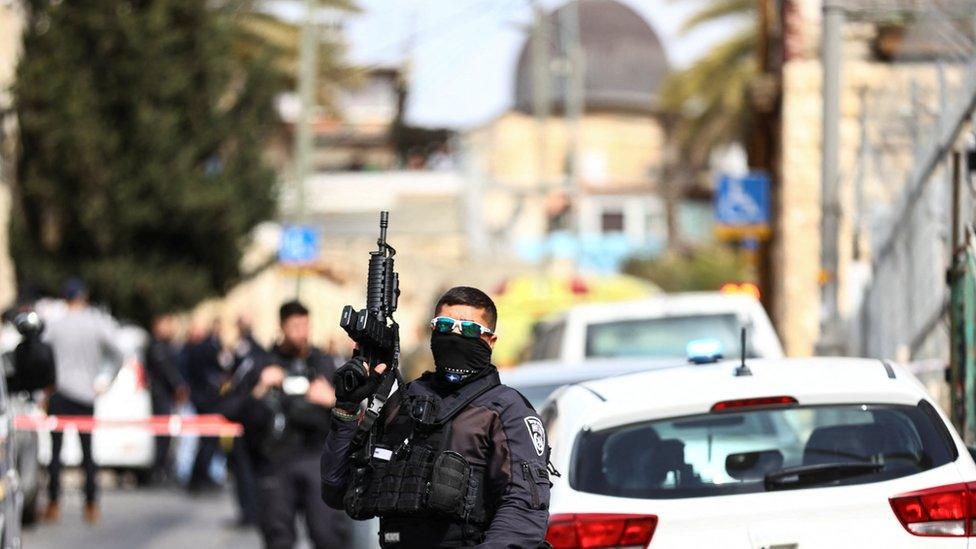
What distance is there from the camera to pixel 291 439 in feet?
34.5

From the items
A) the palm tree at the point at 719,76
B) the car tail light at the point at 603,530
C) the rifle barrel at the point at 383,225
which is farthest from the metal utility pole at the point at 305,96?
the rifle barrel at the point at 383,225

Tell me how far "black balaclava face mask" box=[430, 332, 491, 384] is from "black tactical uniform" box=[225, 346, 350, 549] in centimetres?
454

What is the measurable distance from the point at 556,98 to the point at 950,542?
7417 cm

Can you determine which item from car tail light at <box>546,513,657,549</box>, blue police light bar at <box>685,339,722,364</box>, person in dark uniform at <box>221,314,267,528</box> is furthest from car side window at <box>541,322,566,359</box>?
car tail light at <box>546,513,657,549</box>

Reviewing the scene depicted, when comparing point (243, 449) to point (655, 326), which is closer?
point (243, 449)

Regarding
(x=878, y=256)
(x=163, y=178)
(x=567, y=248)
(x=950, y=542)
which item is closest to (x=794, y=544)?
(x=950, y=542)

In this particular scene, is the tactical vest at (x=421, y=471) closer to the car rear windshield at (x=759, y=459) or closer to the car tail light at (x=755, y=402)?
the car rear windshield at (x=759, y=459)

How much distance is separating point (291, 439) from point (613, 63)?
69989 mm

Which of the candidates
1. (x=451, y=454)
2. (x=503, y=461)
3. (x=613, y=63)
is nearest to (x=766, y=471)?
(x=503, y=461)

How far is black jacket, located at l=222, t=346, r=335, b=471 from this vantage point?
10.5 meters

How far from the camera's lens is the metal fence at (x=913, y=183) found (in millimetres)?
12086

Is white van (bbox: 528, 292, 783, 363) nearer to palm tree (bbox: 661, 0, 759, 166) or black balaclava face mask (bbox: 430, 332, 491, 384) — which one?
black balaclava face mask (bbox: 430, 332, 491, 384)

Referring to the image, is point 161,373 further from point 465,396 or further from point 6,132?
point 465,396

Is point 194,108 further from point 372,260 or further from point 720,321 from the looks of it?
point 372,260
